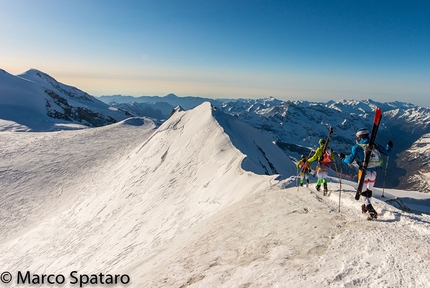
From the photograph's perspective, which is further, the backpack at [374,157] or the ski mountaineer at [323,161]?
the ski mountaineer at [323,161]

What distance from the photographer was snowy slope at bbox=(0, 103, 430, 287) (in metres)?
7.17

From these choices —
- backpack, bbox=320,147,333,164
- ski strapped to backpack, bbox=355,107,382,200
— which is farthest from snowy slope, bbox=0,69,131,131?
ski strapped to backpack, bbox=355,107,382,200

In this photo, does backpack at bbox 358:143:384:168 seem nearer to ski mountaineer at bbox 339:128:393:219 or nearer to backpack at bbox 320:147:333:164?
ski mountaineer at bbox 339:128:393:219

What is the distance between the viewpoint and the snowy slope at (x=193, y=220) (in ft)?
23.5

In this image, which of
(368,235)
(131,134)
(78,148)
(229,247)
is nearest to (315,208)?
(368,235)

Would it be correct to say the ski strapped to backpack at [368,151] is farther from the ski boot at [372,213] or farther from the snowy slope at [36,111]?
the snowy slope at [36,111]

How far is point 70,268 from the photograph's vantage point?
54.4 feet

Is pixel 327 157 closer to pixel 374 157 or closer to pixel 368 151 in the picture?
pixel 374 157

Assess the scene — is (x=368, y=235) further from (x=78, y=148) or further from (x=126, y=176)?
(x=78, y=148)

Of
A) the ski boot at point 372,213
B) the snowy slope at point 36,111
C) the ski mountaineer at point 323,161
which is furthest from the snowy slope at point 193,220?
the snowy slope at point 36,111

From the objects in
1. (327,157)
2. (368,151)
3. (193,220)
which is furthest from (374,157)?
(193,220)

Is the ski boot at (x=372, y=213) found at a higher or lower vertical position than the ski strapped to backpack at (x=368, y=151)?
lower

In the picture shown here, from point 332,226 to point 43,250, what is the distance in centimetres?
2292

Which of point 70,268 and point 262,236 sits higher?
point 262,236
